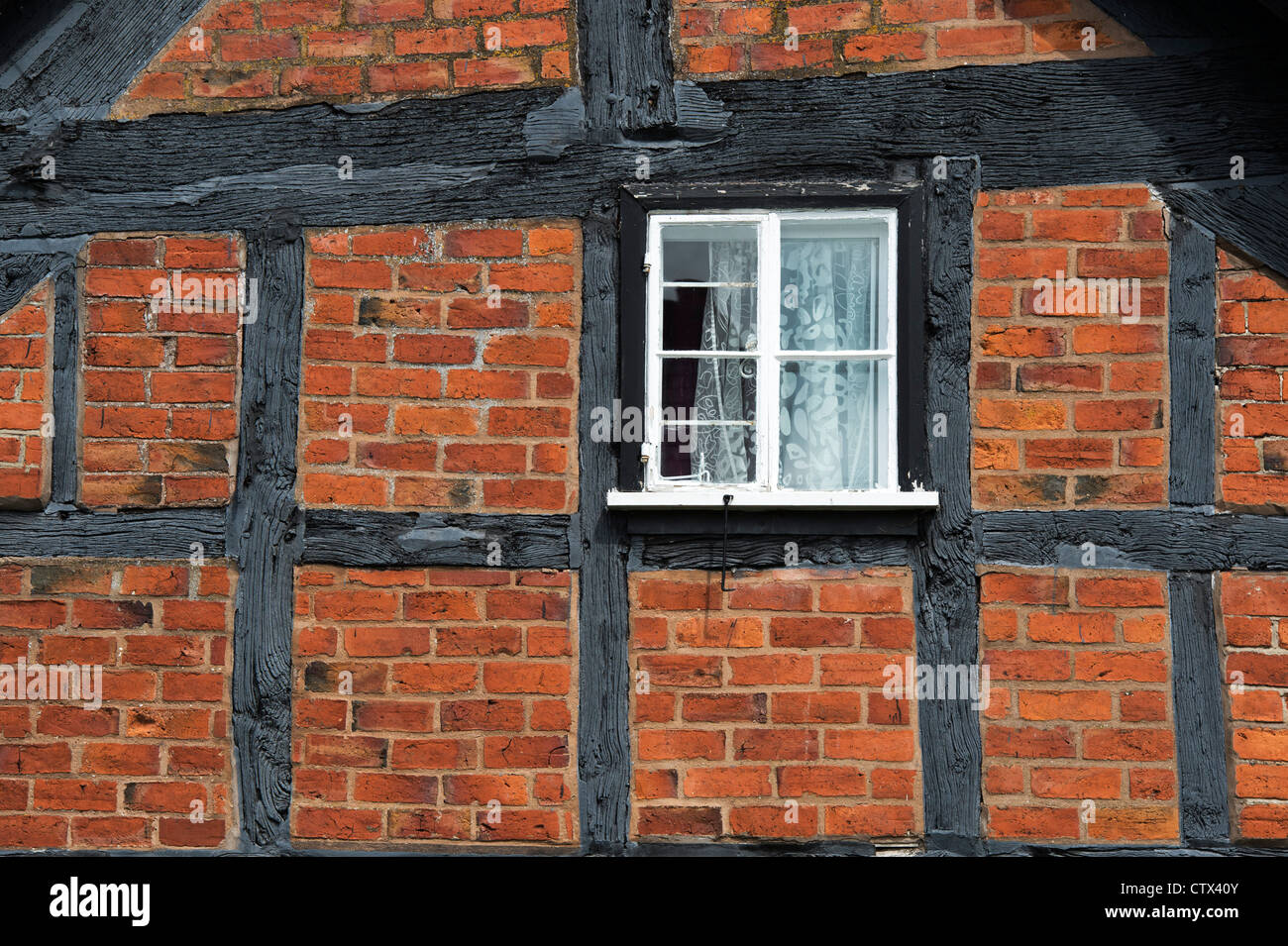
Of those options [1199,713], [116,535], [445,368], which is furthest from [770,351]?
[116,535]

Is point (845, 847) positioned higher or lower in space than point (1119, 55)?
lower

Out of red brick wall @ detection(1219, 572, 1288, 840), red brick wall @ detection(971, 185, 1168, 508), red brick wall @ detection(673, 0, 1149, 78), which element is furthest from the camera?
red brick wall @ detection(673, 0, 1149, 78)

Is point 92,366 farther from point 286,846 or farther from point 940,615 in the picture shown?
point 940,615

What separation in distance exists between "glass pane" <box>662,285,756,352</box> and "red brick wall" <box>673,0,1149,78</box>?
27.9 inches

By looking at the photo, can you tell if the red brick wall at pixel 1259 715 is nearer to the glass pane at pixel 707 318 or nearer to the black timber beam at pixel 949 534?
the black timber beam at pixel 949 534

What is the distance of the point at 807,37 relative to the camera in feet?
10.9

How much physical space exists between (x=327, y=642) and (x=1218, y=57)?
3370 millimetres

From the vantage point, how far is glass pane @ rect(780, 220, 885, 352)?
11.0 feet

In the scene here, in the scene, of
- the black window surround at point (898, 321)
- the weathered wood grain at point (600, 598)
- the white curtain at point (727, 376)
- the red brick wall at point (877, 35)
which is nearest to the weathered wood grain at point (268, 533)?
the weathered wood grain at point (600, 598)

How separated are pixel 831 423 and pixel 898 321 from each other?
0.39m

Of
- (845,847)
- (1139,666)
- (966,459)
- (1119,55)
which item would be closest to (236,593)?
(845,847)

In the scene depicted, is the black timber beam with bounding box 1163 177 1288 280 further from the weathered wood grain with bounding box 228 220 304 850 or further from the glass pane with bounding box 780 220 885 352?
the weathered wood grain with bounding box 228 220 304 850

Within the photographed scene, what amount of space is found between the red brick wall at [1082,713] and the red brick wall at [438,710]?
4.37ft

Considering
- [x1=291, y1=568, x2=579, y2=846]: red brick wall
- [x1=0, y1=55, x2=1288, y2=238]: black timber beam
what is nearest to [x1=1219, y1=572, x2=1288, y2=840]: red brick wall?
[x1=0, y1=55, x2=1288, y2=238]: black timber beam
